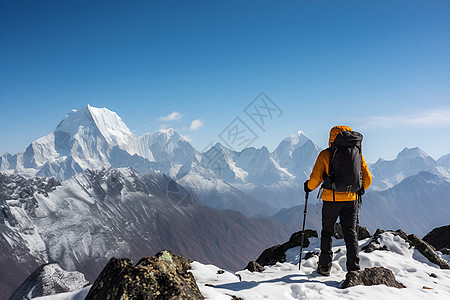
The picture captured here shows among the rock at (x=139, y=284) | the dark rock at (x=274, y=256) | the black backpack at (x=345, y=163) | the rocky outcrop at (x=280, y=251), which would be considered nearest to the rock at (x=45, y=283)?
the dark rock at (x=274, y=256)

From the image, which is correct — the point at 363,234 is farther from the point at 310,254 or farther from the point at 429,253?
the point at 310,254

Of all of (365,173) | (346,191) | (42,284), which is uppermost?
(365,173)

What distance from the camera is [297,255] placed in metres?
14.7

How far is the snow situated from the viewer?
8.34 meters

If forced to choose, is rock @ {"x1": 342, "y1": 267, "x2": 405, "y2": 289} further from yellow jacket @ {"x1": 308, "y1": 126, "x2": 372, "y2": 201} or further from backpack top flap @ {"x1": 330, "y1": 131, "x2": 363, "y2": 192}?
backpack top flap @ {"x1": 330, "y1": 131, "x2": 363, "y2": 192}

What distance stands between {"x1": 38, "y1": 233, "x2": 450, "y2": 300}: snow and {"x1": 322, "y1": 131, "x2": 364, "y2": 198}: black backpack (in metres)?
3.27

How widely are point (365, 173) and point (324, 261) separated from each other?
3658 millimetres

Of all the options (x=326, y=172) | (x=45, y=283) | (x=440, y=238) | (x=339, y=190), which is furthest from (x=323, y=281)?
(x=45, y=283)

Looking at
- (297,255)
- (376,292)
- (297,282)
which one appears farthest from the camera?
(297,255)

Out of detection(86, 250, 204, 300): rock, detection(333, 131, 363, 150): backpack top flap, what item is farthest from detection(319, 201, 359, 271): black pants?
detection(86, 250, 204, 300): rock

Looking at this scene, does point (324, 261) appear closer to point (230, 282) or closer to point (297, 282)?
point (297, 282)

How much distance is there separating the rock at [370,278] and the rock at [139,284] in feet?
18.0

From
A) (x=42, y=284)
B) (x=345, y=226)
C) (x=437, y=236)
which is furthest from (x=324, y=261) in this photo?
(x=42, y=284)

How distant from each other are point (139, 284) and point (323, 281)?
681 centimetres
